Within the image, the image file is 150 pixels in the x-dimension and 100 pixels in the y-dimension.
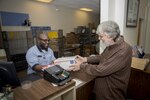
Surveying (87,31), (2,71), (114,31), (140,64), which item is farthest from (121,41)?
(87,31)

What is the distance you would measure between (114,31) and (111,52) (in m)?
0.20

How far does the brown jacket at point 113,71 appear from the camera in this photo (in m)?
1.19

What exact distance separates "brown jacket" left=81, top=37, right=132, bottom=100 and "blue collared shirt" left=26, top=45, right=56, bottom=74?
1.02 metres

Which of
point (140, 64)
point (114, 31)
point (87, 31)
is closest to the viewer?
point (114, 31)

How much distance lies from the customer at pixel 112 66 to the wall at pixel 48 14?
3719 millimetres

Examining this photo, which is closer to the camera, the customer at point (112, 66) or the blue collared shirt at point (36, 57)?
the customer at point (112, 66)

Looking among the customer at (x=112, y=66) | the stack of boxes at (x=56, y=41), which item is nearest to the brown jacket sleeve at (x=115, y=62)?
the customer at (x=112, y=66)

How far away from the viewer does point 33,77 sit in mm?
1986

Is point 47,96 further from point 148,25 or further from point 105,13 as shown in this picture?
point 148,25

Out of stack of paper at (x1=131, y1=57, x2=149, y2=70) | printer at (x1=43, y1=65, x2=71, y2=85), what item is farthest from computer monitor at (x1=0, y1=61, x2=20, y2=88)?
stack of paper at (x1=131, y1=57, x2=149, y2=70)

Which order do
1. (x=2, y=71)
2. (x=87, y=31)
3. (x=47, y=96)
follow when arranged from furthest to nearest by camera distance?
1. (x=87, y=31)
2. (x=2, y=71)
3. (x=47, y=96)

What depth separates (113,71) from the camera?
3.92ft

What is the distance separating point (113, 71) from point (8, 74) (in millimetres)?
906

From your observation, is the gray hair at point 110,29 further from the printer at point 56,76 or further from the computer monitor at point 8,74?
the computer monitor at point 8,74
